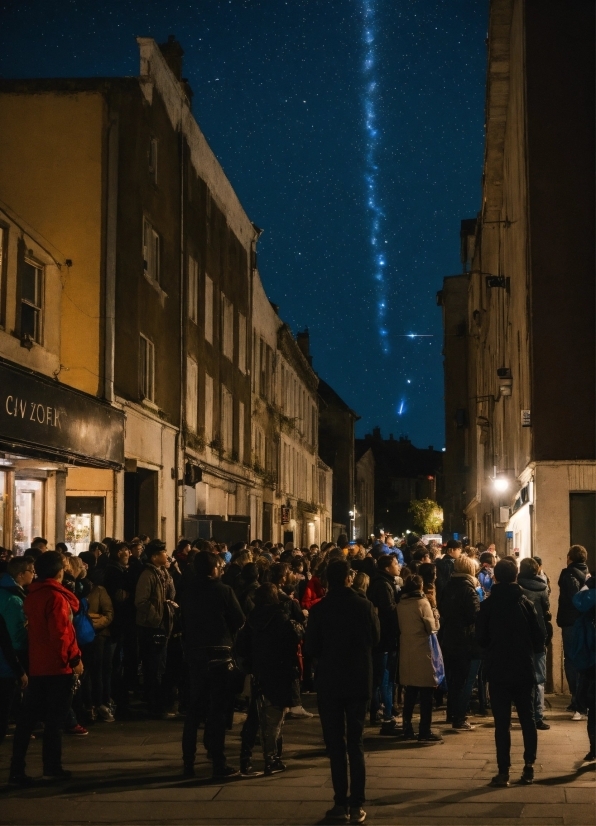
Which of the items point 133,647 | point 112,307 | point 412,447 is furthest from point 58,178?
point 412,447

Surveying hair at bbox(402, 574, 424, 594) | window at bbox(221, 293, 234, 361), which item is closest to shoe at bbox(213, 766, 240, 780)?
hair at bbox(402, 574, 424, 594)

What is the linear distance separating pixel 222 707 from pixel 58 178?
16.1 meters

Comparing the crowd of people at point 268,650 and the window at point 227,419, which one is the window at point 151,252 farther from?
the crowd of people at point 268,650

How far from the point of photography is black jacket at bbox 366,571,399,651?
12539 millimetres

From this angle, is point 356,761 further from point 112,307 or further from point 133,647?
point 112,307

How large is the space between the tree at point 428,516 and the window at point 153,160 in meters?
56.0

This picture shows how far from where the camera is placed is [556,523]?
17.6 metres

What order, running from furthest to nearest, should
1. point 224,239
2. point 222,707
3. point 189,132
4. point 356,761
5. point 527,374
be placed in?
1. point 224,239
2. point 189,132
3. point 527,374
4. point 222,707
5. point 356,761

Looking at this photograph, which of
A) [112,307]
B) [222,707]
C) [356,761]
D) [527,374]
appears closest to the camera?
[356,761]

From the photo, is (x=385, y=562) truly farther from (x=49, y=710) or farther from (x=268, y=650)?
(x=49, y=710)

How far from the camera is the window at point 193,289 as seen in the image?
30859mm

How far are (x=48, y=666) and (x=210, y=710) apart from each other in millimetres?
1470

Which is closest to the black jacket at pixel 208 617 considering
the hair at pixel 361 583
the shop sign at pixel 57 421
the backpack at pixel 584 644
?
the hair at pixel 361 583

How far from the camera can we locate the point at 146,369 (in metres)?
26.3
